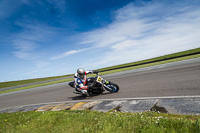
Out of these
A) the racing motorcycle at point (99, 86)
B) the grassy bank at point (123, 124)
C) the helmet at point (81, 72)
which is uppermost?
the helmet at point (81, 72)

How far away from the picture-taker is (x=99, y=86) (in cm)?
791

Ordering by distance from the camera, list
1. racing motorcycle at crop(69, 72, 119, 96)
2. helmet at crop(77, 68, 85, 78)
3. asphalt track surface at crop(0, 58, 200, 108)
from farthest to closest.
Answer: helmet at crop(77, 68, 85, 78) → racing motorcycle at crop(69, 72, 119, 96) → asphalt track surface at crop(0, 58, 200, 108)

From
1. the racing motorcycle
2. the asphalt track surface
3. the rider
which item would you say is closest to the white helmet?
the rider

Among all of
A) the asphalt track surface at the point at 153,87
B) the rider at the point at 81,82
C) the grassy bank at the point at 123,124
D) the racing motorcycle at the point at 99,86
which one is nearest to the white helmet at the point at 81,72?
the rider at the point at 81,82

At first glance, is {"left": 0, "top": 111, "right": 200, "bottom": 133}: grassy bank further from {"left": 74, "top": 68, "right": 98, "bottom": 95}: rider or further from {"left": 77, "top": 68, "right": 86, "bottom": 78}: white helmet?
{"left": 77, "top": 68, "right": 86, "bottom": 78}: white helmet

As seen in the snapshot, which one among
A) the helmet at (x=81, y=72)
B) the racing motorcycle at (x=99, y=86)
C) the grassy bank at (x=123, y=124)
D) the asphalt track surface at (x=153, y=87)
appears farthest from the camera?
the helmet at (x=81, y=72)

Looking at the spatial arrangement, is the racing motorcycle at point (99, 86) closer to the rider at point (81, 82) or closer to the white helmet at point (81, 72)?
the rider at point (81, 82)

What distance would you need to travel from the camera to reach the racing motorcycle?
7.68 m

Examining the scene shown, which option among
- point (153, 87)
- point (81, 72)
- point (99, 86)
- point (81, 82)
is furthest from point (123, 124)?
point (81, 82)

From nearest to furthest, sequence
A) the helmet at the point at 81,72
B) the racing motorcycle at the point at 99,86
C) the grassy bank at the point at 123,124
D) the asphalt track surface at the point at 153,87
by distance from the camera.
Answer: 1. the grassy bank at the point at 123,124
2. the asphalt track surface at the point at 153,87
3. the racing motorcycle at the point at 99,86
4. the helmet at the point at 81,72

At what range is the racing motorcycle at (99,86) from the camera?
302 inches

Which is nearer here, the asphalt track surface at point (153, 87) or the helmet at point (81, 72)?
the asphalt track surface at point (153, 87)

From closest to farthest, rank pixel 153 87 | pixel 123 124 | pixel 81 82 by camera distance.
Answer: pixel 123 124, pixel 153 87, pixel 81 82

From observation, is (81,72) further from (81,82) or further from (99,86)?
(99,86)
